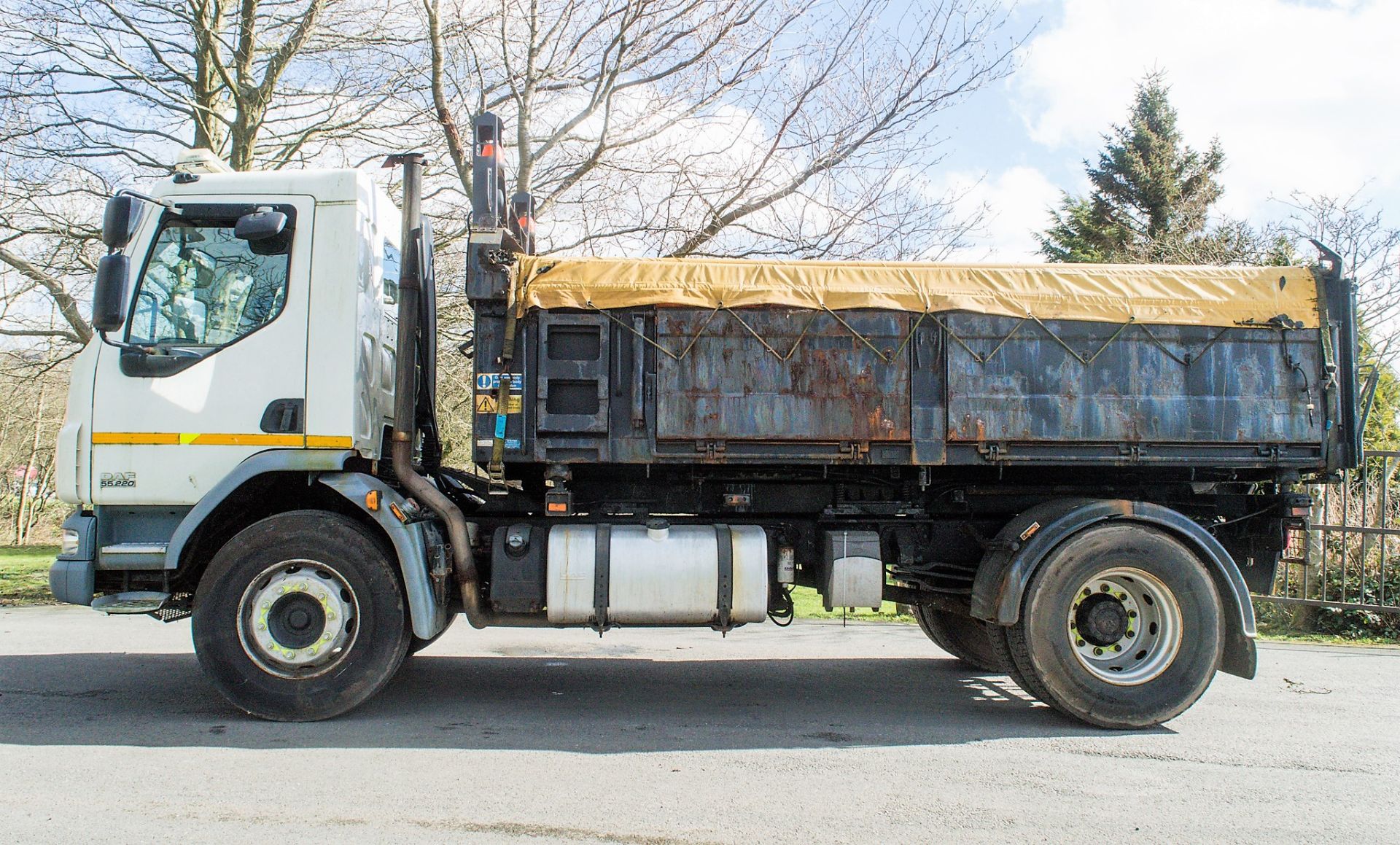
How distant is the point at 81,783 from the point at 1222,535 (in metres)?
6.80

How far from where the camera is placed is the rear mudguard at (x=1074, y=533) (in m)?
5.55

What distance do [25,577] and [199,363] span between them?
1110 cm

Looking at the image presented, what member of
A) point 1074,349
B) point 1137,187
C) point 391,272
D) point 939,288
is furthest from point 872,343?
point 1137,187

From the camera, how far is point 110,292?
5020 millimetres

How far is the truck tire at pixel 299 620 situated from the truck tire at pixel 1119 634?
370cm

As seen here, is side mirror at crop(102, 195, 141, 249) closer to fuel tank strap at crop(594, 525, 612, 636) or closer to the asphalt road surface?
the asphalt road surface

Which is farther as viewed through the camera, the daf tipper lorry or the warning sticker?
the warning sticker

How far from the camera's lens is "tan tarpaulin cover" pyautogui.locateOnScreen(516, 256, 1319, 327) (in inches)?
221

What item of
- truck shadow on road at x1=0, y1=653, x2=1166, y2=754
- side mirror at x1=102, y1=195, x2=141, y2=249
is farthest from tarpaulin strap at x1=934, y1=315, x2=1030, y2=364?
side mirror at x1=102, y1=195, x2=141, y2=249

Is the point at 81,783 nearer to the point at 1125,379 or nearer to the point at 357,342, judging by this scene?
the point at 357,342

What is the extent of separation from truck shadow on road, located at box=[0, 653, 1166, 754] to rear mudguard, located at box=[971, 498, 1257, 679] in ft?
2.54

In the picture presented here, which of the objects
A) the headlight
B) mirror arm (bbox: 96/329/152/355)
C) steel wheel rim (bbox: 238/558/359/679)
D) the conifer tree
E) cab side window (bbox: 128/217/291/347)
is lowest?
steel wheel rim (bbox: 238/558/359/679)

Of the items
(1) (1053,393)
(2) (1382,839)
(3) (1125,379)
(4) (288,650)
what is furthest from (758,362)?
(2) (1382,839)

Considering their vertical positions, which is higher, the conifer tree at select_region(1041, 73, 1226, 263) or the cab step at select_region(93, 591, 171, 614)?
the conifer tree at select_region(1041, 73, 1226, 263)
